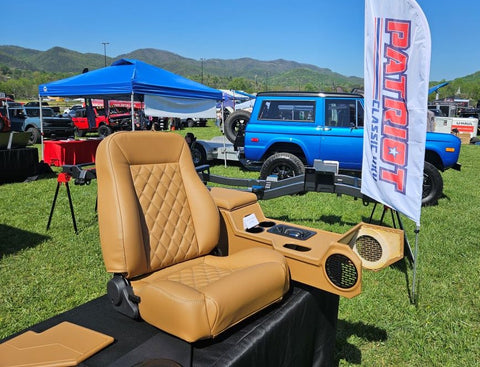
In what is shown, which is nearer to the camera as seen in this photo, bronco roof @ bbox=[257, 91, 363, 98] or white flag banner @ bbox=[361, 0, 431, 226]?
white flag banner @ bbox=[361, 0, 431, 226]

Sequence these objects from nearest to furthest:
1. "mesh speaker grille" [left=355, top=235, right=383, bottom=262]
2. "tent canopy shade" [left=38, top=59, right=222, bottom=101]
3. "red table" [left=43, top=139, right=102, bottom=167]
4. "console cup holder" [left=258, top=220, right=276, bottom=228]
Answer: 1. "mesh speaker grille" [left=355, top=235, right=383, bottom=262]
2. "console cup holder" [left=258, top=220, right=276, bottom=228]
3. "tent canopy shade" [left=38, top=59, right=222, bottom=101]
4. "red table" [left=43, top=139, right=102, bottom=167]

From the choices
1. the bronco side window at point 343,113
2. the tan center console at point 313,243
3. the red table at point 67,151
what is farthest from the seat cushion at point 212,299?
the red table at point 67,151

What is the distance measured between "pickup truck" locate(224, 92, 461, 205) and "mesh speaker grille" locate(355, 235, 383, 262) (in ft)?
14.3

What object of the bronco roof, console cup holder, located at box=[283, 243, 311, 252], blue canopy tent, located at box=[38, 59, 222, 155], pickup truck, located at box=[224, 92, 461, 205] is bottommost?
console cup holder, located at box=[283, 243, 311, 252]

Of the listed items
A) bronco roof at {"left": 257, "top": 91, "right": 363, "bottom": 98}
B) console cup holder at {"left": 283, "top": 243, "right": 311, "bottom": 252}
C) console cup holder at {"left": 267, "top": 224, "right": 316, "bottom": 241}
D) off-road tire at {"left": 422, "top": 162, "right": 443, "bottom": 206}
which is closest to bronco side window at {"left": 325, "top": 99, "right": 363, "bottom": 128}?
bronco roof at {"left": 257, "top": 91, "right": 363, "bottom": 98}

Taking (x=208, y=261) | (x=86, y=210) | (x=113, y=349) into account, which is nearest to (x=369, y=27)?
(x=208, y=261)

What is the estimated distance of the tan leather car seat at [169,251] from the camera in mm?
1541

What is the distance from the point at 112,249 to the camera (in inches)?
75.6

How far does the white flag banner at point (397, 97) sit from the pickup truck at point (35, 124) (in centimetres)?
1475

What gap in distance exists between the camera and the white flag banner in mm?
2881

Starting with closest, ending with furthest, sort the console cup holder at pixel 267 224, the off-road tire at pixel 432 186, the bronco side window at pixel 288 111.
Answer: the console cup holder at pixel 267 224 → the off-road tire at pixel 432 186 → the bronco side window at pixel 288 111

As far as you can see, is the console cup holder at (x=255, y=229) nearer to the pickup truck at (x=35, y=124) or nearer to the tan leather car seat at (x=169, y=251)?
the tan leather car seat at (x=169, y=251)

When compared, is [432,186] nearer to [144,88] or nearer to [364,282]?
[364,282]

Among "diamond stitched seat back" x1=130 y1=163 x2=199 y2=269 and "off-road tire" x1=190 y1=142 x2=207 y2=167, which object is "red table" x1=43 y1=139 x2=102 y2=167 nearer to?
"off-road tire" x1=190 y1=142 x2=207 y2=167
